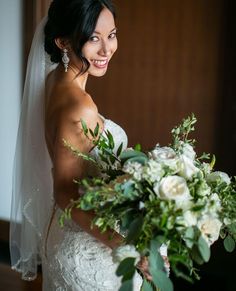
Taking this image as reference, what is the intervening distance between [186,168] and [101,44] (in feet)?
1.68

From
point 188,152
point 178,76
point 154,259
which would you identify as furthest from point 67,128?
point 178,76

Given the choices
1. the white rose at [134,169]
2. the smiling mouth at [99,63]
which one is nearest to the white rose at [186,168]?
the white rose at [134,169]

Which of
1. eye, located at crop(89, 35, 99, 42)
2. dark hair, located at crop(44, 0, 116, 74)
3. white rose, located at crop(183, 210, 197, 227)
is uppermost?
Result: dark hair, located at crop(44, 0, 116, 74)

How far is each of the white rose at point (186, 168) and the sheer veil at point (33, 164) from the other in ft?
2.17

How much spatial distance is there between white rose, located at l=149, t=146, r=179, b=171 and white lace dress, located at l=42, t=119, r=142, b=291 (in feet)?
0.81

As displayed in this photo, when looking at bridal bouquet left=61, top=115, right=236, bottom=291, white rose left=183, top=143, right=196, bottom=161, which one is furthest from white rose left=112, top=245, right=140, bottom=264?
white rose left=183, top=143, right=196, bottom=161

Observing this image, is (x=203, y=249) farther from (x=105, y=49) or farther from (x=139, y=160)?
(x=105, y=49)

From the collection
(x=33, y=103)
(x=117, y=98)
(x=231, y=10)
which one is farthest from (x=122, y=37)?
(x=33, y=103)

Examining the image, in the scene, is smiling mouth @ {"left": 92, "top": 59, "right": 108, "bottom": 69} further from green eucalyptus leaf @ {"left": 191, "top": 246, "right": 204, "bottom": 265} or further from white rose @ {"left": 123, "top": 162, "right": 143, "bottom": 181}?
green eucalyptus leaf @ {"left": 191, "top": 246, "right": 204, "bottom": 265}

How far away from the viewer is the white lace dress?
130 cm

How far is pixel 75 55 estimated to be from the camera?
4.48ft

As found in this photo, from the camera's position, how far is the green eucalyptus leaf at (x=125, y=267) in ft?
3.18

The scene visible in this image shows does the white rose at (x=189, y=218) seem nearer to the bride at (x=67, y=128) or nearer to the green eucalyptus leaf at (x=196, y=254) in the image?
the green eucalyptus leaf at (x=196, y=254)

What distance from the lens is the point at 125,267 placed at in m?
0.97
